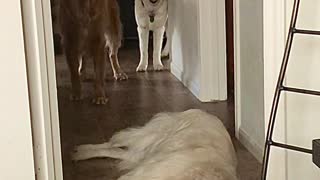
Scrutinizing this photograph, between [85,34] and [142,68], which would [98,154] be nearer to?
[85,34]

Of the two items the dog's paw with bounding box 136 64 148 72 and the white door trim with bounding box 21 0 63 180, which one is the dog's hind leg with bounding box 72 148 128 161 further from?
the dog's paw with bounding box 136 64 148 72

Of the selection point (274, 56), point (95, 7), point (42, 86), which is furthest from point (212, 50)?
point (42, 86)

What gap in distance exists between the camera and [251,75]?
3021 mm

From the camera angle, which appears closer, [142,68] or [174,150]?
[174,150]

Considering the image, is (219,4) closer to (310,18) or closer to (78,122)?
(78,122)

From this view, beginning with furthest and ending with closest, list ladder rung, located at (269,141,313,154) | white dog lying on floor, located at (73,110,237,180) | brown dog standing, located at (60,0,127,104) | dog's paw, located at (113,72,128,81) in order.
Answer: dog's paw, located at (113,72,128,81) → brown dog standing, located at (60,0,127,104) → white dog lying on floor, located at (73,110,237,180) → ladder rung, located at (269,141,313,154)

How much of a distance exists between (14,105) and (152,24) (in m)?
3.52

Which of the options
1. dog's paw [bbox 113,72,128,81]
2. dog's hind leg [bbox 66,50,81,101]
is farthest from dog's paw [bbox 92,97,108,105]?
dog's paw [bbox 113,72,128,81]

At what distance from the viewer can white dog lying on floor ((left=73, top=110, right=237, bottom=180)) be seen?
2.10 m

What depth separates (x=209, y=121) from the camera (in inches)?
102

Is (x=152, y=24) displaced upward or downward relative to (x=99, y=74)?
upward

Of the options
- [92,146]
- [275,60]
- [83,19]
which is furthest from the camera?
[83,19]

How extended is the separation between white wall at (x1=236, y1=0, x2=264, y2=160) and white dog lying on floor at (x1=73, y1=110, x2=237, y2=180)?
344mm

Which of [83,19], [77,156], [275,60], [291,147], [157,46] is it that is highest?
[83,19]
